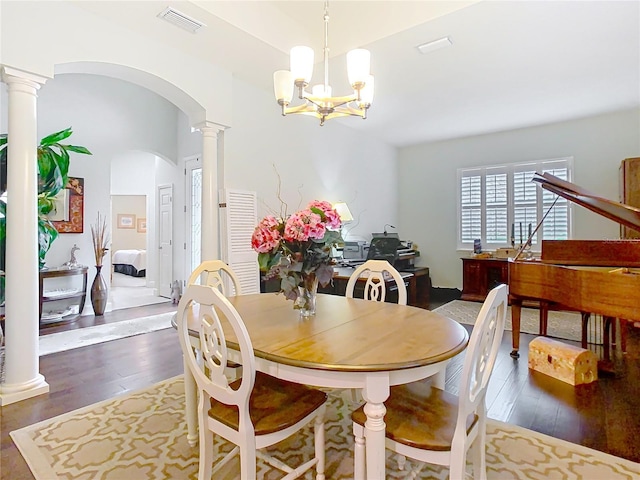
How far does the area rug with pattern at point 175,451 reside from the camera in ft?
5.81

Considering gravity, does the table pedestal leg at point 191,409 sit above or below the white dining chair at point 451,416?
below

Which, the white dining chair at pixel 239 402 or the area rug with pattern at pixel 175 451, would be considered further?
the area rug with pattern at pixel 175 451

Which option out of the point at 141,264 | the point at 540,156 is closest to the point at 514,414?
the point at 540,156

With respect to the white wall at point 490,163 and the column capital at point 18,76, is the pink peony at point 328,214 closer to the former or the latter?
the column capital at point 18,76

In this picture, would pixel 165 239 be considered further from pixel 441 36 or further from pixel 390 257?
pixel 441 36

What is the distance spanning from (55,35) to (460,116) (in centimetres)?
499

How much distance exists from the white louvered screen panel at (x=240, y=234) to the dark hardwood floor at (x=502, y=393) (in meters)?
1.02

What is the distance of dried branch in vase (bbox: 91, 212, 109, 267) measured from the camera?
5.11 meters

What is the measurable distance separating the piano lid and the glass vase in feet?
6.93

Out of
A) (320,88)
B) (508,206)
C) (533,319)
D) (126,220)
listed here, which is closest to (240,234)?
(320,88)

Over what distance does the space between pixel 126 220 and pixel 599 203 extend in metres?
11.5

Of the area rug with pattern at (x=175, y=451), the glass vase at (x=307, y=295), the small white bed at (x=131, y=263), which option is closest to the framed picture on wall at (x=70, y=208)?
the area rug with pattern at (x=175, y=451)

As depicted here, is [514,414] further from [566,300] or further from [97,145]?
[97,145]

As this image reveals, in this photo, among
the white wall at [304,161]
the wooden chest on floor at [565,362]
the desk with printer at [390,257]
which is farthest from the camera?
the desk with printer at [390,257]
